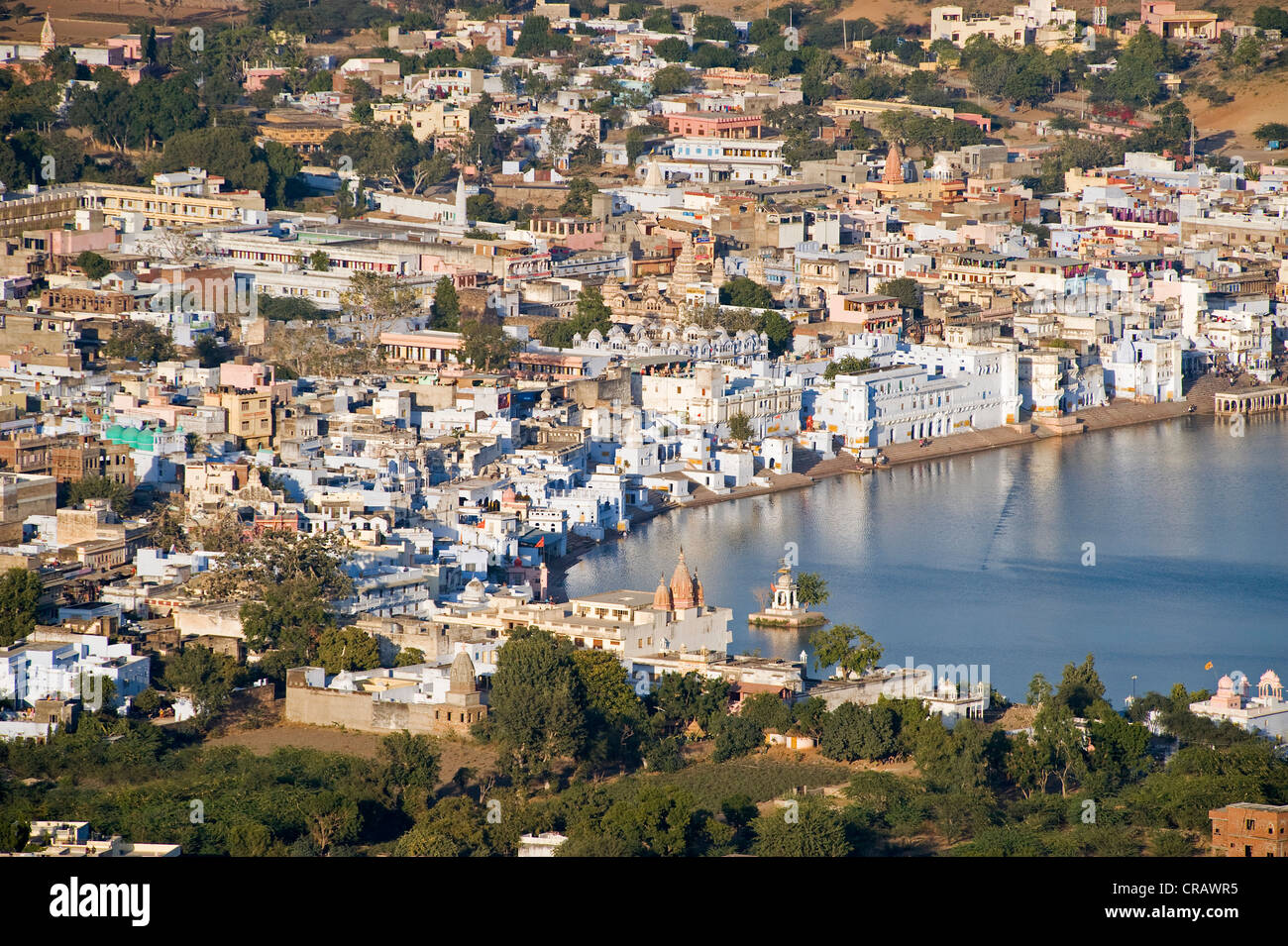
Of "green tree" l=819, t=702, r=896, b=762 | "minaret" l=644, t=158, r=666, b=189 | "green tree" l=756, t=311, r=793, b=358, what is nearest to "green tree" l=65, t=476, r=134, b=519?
"green tree" l=819, t=702, r=896, b=762

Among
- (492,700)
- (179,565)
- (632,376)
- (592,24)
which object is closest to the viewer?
(492,700)

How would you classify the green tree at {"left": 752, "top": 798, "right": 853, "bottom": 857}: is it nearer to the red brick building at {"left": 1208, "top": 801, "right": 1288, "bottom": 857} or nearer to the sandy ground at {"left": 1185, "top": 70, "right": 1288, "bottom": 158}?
the red brick building at {"left": 1208, "top": 801, "right": 1288, "bottom": 857}

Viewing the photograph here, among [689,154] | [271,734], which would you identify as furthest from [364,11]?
[271,734]

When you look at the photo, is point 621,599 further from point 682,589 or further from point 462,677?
point 462,677

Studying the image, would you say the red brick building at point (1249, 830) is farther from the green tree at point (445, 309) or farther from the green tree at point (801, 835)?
the green tree at point (445, 309)
